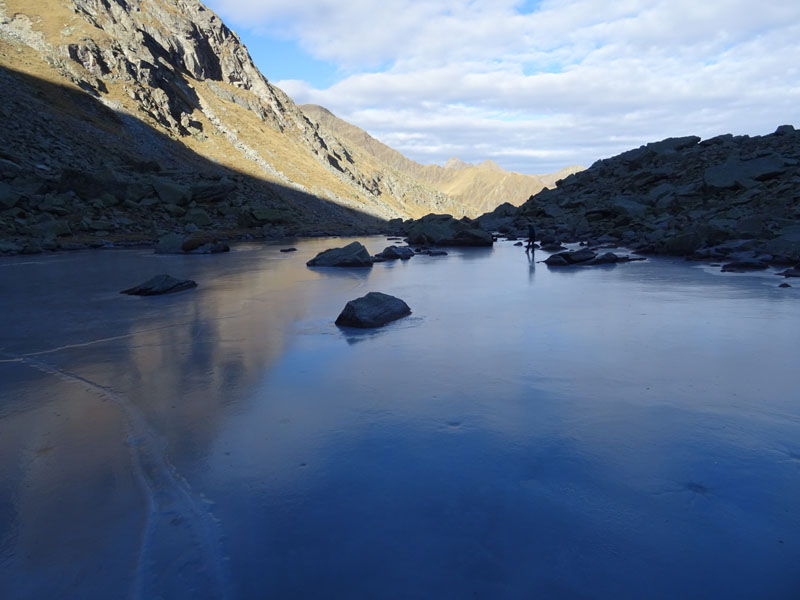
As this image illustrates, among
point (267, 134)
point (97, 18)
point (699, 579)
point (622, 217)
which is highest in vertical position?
point (97, 18)

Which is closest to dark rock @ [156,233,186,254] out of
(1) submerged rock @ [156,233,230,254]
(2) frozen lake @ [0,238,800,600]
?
(1) submerged rock @ [156,233,230,254]

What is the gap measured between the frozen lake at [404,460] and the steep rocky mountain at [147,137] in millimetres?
14993

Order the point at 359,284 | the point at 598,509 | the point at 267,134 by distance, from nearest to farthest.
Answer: the point at 598,509, the point at 359,284, the point at 267,134

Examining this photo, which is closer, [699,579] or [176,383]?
[699,579]

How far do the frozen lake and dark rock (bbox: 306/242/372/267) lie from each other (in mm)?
6461

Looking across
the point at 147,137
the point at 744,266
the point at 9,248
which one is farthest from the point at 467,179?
the point at 744,266

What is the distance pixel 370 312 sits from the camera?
5.89 m

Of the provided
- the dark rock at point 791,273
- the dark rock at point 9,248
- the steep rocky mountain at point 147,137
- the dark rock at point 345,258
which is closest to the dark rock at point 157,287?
the dark rock at point 345,258

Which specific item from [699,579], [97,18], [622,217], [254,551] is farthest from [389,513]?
[97,18]

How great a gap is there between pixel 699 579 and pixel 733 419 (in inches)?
65.7

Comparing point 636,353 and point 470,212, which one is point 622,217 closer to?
point 636,353

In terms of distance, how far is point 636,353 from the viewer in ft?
15.3

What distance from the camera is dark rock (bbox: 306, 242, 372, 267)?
1237 cm

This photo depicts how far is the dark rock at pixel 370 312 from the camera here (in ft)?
19.1
